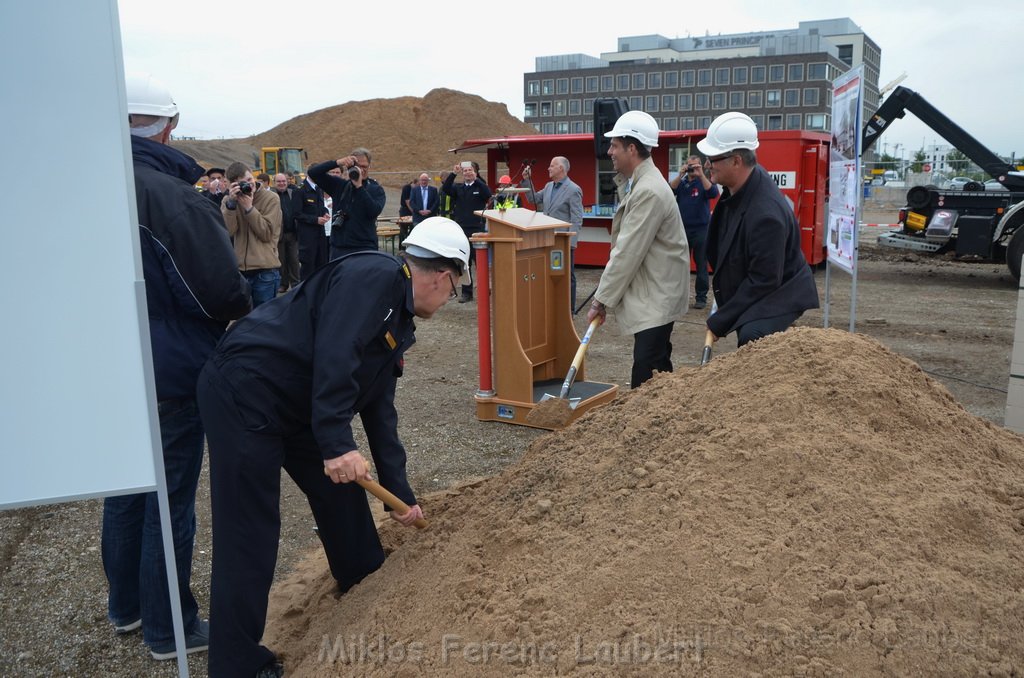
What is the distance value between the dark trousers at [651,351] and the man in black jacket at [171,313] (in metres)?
2.54

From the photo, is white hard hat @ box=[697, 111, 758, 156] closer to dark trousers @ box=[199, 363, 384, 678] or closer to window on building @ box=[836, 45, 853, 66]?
dark trousers @ box=[199, 363, 384, 678]

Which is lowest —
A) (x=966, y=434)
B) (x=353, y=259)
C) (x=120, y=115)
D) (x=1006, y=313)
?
(x=1006, y=313)

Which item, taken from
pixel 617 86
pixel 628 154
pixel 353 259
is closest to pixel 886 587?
pixel 353 259

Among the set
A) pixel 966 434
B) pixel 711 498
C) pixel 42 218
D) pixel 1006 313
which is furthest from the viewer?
pixel 1006 313

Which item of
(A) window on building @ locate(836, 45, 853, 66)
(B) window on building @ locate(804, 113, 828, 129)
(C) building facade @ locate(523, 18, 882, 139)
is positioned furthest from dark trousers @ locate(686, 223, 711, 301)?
(A) window on building @ locate(836, 45, 853, 66)

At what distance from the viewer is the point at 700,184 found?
33.5ft

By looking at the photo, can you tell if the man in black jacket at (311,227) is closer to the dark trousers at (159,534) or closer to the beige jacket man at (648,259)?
the beige jacket man at (648,259)

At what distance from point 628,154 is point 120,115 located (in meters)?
3.12

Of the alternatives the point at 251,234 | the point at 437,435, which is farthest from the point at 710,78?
the point at 437,435

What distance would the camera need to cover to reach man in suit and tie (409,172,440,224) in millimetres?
13078

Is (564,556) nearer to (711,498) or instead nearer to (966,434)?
(711,498)

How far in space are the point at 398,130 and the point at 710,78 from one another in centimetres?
3612

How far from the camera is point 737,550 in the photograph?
2.37 metres

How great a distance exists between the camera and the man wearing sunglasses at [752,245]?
4031 mm
